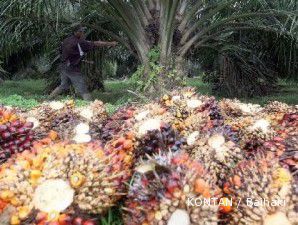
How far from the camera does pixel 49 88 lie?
923 cm

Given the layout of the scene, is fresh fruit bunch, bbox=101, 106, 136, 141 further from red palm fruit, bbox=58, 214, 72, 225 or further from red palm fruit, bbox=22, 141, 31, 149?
red palm fruit, bbox=58, 214, 72, 225

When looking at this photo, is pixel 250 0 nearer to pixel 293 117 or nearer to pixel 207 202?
pixel 293 117

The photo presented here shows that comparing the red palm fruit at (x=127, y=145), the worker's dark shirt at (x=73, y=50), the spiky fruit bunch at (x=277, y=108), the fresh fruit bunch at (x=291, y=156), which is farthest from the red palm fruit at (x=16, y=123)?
the worker's dark shirt at (x=73, y=50)

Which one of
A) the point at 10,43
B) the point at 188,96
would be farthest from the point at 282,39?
the point at 188,96

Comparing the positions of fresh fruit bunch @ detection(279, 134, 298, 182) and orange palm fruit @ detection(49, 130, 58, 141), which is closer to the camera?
fresh fruit bunch @ detection(279, 134, 298, 182)

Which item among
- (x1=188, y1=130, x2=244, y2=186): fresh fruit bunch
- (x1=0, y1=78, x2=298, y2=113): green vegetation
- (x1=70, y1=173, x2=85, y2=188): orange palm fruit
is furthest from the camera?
(x1=0, y1=78, x2=298, y2=113): green vegetation

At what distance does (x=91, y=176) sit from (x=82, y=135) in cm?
60

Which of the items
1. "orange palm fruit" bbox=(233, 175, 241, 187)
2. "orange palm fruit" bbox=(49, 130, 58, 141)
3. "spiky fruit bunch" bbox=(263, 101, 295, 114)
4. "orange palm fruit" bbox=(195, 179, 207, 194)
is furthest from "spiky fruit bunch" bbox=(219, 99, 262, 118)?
"orange palm fruit" bbox=(195, 179, 207, 194)

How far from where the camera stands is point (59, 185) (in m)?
1.24

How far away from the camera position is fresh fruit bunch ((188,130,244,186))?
4.76 feet

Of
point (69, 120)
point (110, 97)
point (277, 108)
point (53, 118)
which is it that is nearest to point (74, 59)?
point (110, 97)

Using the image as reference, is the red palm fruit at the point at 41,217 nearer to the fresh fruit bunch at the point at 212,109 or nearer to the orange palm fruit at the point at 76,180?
the orange palm fruit at the point at 76,180

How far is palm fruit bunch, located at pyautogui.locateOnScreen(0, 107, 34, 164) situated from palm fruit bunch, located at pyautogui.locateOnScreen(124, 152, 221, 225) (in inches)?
24.2

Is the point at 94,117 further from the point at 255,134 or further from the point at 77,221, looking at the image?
the point at 77,221
